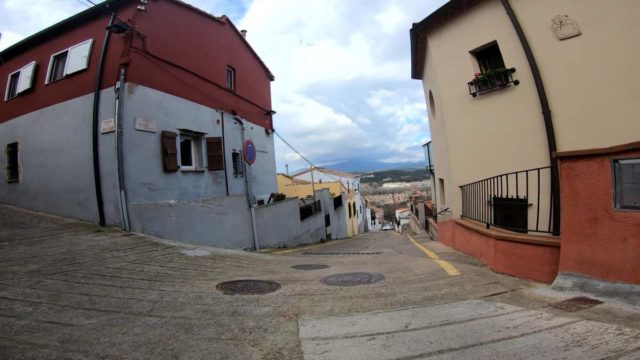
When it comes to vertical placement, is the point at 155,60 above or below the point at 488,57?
above

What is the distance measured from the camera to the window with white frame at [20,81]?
11089 mm

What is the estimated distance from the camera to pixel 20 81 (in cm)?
1150

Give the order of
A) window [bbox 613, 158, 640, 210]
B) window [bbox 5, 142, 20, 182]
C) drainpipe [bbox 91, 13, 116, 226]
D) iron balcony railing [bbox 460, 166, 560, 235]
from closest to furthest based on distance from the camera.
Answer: window [bbox 613, 158, 640, 210]
iron balcony railing [bbox 460, 166, 560, 235]
drainpipe [bbox 91, 13, 116, 226]
window [bbox 5, 142, 20, 182]

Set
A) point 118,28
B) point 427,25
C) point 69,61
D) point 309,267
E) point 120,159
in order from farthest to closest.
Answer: point 69,61
point 427,25
point 118,28
point 120,159
point 309,267

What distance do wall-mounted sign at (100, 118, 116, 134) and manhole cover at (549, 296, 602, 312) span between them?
8.97 meters

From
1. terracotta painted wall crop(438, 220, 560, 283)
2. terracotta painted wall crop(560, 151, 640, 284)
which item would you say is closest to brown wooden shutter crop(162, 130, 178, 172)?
terracotta painted wall crop(438, 220, 560, 283)

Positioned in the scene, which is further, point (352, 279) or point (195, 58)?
point (195, 58)

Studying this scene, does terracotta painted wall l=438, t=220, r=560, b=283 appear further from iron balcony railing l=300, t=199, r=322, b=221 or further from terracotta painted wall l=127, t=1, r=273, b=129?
iron balcony railing l=300, t=199, r=322, b=221

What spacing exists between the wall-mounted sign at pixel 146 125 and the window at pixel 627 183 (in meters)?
9.04

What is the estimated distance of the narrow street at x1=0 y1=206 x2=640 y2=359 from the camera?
302cm

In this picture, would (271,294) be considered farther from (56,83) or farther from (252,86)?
(252,86)

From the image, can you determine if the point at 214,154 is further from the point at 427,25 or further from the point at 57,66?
the point at 427,25

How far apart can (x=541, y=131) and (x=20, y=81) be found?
46.2 feet

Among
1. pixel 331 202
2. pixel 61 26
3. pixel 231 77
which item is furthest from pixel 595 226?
pixel 331 202
